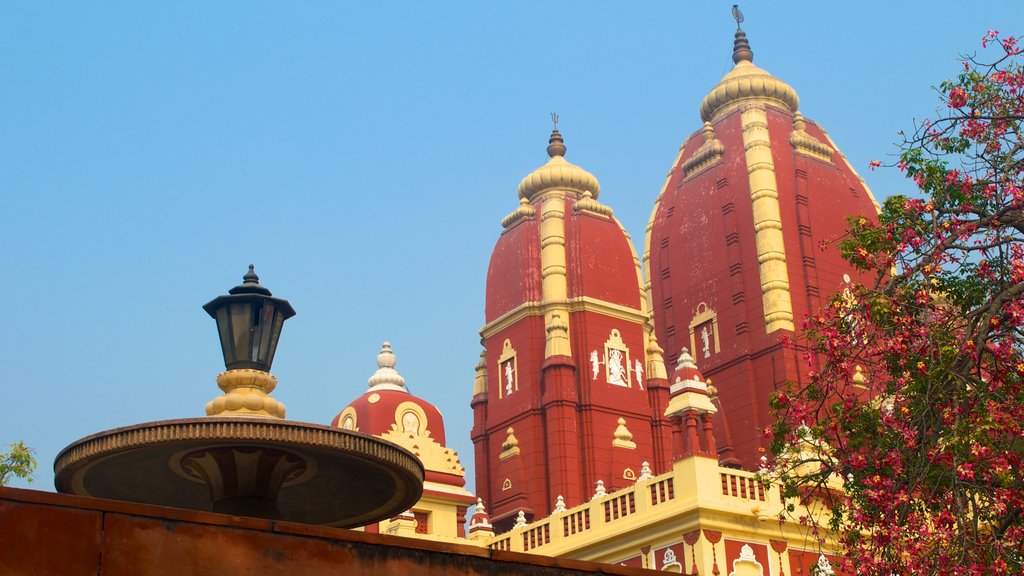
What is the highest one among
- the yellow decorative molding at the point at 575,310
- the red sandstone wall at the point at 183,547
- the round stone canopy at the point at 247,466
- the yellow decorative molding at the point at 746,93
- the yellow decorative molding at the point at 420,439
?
the yellow decorative molding at the point at 746,93

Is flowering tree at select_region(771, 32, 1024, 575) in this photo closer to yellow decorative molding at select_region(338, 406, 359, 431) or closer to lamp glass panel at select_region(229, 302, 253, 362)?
lamp glass panel at select_region(229, 302, 253, 362)

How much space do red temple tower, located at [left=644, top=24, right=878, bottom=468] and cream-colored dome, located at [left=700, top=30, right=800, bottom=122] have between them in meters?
0.04

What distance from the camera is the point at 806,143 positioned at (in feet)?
106

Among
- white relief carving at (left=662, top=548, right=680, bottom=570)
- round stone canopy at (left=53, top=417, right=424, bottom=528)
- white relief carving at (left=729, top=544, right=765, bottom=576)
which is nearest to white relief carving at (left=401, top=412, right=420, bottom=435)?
white relief carving at (left=662, top=548, right=680, bottom=570)

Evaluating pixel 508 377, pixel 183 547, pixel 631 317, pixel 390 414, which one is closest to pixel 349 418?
pixel 390 414

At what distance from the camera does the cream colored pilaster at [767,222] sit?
1142 inches

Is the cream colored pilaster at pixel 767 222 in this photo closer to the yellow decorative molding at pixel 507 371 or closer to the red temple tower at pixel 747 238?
the red temple tower at pixel 747 238

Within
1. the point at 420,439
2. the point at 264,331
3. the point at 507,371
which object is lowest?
the point at 264,331

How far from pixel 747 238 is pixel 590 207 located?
13.4ft

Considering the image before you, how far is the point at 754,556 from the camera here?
19.0 meters

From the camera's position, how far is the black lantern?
832cm

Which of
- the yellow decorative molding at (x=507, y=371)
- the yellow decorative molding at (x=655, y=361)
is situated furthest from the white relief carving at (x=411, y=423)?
the yellow decorative molding at (x=655, y=361)

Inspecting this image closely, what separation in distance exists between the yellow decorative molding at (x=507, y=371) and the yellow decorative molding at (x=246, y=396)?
21143 mm

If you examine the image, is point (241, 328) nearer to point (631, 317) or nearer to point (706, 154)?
point (631, 317)
